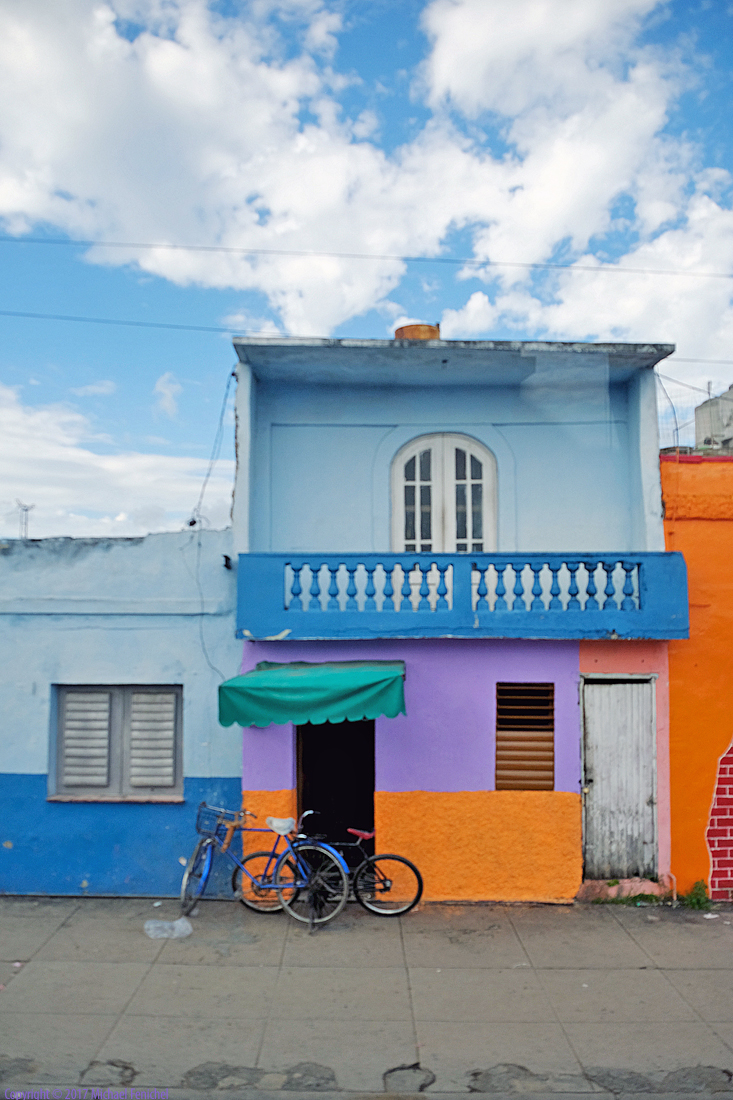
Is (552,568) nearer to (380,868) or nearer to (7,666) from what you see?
(380,868)

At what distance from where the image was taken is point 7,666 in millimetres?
8680

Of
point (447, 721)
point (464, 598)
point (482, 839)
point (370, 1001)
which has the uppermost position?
point (464, 598)

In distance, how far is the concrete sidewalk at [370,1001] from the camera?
17.1ft

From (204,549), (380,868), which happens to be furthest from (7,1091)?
Result: (204,549)

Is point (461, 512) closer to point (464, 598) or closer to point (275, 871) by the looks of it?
point (464, 598)

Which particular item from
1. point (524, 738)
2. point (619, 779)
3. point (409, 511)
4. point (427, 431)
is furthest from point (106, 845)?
point (427, 431)

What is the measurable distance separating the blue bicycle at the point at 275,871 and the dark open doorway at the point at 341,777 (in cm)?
174

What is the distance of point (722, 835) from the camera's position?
8328 millimetres

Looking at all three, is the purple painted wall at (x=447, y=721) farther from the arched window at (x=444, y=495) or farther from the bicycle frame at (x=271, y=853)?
the arched window at (x=444, y=495)

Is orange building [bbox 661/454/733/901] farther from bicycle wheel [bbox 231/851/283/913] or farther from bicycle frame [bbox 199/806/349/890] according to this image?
bicycle wheel [bbox 231/851/283/913]

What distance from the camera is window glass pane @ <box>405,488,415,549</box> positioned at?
9.87 m

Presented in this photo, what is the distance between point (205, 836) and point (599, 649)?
16.0 ft

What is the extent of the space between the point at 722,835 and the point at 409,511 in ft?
17.2

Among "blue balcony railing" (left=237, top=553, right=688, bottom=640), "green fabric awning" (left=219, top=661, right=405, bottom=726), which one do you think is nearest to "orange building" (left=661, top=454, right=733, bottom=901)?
"blue balcony railing" (left=237, top=553, right=688, bottom=640)
